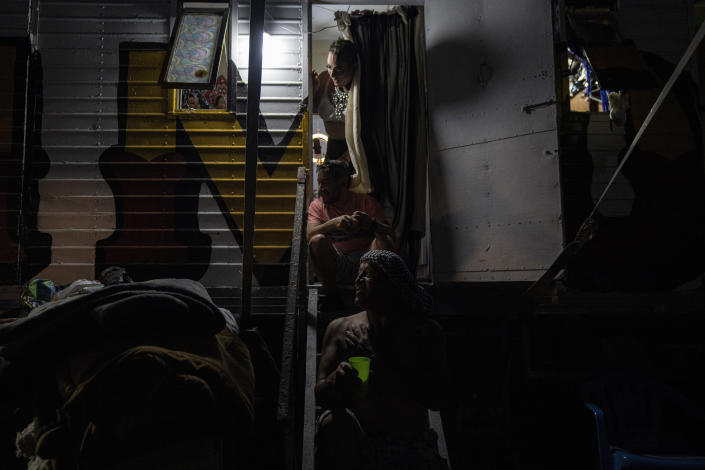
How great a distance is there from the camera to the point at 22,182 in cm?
592

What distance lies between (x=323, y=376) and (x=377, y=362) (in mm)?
373

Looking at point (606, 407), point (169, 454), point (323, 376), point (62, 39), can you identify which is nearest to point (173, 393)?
point (169, 454)

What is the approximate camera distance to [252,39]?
288 centimetres

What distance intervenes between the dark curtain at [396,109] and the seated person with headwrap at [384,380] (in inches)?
116

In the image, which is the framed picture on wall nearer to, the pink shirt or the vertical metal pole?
the pink shirt

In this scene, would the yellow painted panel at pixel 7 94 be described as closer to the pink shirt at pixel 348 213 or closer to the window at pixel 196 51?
the window at pixel 196 51

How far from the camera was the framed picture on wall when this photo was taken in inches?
202

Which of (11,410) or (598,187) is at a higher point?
(598,187)

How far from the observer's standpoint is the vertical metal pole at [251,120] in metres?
2.84

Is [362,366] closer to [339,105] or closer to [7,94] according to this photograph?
[339,105]

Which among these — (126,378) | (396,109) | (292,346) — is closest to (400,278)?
(292,346)

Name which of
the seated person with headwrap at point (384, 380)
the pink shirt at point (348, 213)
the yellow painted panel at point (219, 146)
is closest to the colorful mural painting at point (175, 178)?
the yellow painted panel at point (219, 146)

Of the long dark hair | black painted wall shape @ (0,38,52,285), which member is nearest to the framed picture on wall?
the long dark hair

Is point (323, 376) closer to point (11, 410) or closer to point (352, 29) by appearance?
point (11, 410)
